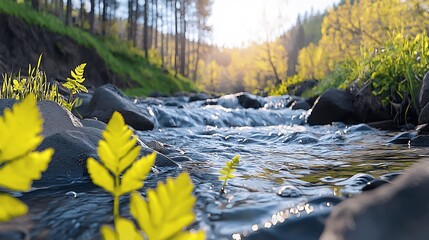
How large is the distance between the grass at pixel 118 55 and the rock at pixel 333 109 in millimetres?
11855

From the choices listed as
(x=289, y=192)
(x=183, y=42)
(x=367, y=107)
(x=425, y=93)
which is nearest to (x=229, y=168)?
(x=289, y=192)

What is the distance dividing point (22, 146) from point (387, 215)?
0.50 m

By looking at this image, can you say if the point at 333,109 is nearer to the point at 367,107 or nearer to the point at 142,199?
the point at 367,107

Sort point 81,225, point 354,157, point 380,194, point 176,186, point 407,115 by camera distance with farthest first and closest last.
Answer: point 407,115, point 354,157, point 81,225, point 380,194, point 176,186

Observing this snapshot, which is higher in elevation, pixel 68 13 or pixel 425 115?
pixel 68 13

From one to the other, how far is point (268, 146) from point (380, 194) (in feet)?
15.5

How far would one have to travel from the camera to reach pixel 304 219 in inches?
71.9

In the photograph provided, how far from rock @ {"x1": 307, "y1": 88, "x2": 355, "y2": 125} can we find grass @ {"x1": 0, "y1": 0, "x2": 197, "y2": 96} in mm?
11855

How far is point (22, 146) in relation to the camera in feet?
1.40

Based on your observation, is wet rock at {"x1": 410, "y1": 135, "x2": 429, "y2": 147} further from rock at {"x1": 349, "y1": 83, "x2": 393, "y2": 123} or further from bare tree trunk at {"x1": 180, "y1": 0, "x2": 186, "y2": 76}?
bare tree trunk at {"x1": 180, "y1": 0, "x2": 186, "y2": 76}

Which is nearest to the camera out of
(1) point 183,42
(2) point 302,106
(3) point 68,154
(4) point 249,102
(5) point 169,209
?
(5) point 169,209

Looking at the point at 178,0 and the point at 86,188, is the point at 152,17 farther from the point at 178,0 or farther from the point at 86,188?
the point at 86,188

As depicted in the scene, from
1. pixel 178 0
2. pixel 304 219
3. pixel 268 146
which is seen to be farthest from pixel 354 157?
pixel 178 0

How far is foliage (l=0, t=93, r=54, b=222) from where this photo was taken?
415mm
